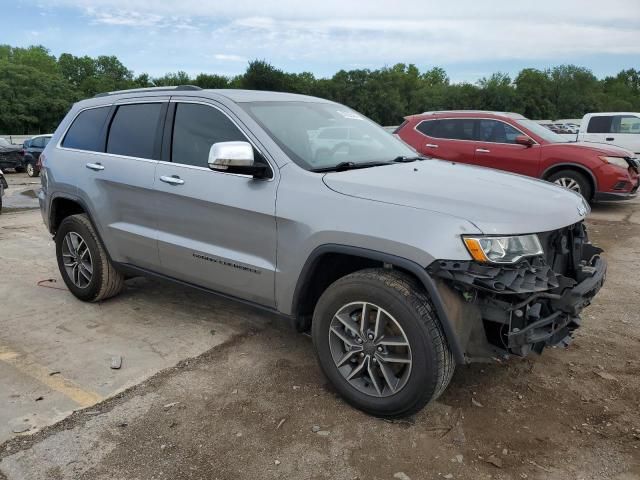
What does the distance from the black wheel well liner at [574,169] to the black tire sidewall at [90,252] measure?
777 centimetres

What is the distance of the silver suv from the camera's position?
8.96ft

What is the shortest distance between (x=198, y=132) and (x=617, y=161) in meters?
8.26

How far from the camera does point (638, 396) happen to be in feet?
10.9

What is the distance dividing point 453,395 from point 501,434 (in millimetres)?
438

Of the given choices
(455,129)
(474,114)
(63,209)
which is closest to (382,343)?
(63,209)

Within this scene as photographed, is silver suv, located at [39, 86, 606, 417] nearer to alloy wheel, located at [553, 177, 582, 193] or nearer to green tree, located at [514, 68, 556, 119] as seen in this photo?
alloy wheel, located at [553, 177, 582, 193]

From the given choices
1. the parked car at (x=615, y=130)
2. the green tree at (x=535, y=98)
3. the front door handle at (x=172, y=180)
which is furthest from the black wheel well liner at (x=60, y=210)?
the green tree at (x=535, y=98)

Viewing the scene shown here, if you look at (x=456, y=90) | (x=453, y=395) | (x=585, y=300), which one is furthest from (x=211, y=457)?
(x=456, y=90)

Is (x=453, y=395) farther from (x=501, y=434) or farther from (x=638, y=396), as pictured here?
(x=638, y=396)

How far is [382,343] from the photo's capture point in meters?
2.94

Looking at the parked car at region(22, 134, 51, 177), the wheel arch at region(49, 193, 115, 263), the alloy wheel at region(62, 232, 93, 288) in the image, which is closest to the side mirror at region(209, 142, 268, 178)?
the wheel arch at region(49, 193, 115, 263)

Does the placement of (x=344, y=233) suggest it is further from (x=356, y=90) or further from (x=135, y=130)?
(x=356, y=90)

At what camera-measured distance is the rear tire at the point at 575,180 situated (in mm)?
9492

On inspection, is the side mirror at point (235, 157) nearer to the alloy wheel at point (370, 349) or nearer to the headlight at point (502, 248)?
the alloy wheel at point (370, 349)
